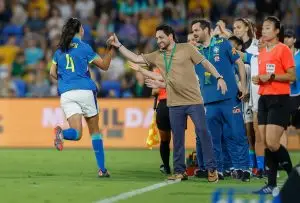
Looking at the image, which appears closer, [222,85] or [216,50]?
[222,85]

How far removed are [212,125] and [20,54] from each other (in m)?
12.3

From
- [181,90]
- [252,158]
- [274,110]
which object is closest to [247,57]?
[181,90]

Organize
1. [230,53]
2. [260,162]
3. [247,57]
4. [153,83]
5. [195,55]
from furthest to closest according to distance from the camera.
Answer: [260,162] < [247,57] < [230,53] < [195,55] < [153,83]

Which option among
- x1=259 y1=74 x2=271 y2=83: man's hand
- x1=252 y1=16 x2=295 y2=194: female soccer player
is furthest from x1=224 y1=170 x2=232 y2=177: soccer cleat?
x1=259 y1=74 x2=271 y2=83: man's hand

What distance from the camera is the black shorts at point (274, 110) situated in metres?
12.4

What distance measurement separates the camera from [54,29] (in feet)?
89.2

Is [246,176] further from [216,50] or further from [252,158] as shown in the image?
[216,50]

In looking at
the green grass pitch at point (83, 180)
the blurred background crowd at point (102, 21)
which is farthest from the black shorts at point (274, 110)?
the blurred background crowd at point (102, 21)

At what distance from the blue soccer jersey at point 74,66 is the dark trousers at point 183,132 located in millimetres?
1569

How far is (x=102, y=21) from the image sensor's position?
27.4 metres

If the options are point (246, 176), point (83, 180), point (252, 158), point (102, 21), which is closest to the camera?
point (83, 180)

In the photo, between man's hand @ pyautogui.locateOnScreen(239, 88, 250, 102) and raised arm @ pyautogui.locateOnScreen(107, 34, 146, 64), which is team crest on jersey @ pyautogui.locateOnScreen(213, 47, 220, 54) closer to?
man's hand @ pyautogui.locateOnScreen(239, 88, 250, 102)

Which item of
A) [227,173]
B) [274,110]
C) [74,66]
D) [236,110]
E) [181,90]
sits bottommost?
[227,173]

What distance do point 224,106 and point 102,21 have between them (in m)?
13.0
